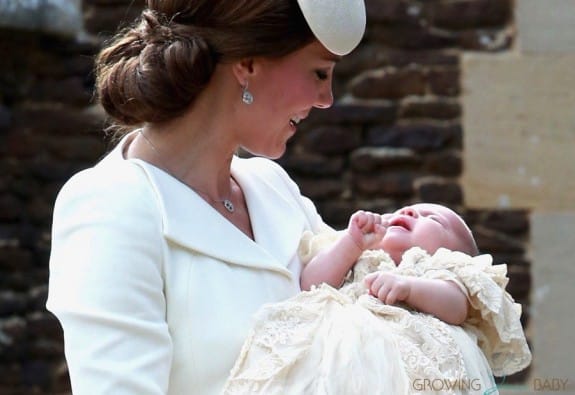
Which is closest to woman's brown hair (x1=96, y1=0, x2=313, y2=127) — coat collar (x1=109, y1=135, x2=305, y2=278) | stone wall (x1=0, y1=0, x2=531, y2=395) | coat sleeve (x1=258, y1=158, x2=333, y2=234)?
coat collar (x1=109, y1=135, x2=305, y2=278)

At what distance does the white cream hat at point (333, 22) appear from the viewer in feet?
8.06

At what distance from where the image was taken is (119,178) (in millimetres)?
2395

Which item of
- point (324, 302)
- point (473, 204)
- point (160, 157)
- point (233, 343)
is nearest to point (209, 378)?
point (233, 343)

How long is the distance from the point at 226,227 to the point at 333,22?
408mm

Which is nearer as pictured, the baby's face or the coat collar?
the coat collar

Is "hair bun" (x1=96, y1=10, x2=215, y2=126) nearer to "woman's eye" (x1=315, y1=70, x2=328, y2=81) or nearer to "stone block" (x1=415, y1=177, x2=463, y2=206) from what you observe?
"woman's eye" (x1=315, y1=70, x2=328, y2=81)

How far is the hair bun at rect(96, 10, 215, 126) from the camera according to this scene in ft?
8.15

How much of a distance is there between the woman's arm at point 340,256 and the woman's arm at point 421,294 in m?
0.08

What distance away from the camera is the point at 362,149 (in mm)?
5148

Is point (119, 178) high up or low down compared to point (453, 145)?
up

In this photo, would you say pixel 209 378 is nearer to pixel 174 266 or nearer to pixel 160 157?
pixel 174 266

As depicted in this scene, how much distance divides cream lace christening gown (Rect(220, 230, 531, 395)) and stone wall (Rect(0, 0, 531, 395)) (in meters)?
2.54

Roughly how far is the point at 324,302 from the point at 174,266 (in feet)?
0.88

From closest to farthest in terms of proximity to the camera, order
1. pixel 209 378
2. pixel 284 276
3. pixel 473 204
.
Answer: pixel 209 378
pixel 284 276
pixel 473 204
